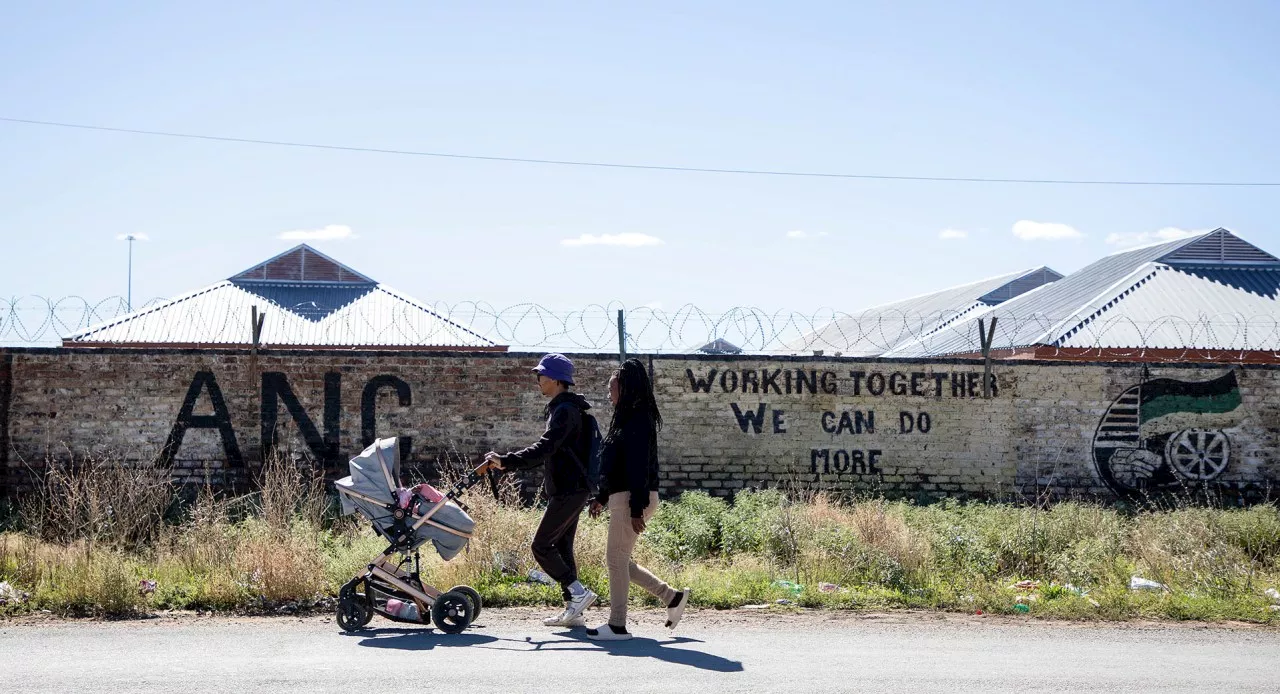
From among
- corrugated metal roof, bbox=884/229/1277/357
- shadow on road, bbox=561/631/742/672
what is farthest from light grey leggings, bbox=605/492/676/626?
corrugated metal roof, bbox=884/229/1277/357

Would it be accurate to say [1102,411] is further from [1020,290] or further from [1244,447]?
[1020,290]

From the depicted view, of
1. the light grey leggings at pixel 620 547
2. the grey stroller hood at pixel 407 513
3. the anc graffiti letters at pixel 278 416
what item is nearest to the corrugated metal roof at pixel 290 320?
the anc graffiti letters at pixel 278 416

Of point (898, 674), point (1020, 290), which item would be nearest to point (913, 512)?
point (898, 674)

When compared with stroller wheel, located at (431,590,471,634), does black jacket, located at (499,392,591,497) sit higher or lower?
higher

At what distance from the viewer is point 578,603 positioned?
7.11 metres

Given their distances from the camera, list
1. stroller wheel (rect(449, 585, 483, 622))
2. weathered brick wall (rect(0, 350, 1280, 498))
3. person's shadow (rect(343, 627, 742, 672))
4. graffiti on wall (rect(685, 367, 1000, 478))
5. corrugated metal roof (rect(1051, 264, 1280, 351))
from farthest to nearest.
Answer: corrugated metal roof (rect(1051, 264, 1280, 351)), graffiti on wall (rect(685, 367, 1000, 478)), weathered brick wall (rect(0, 350, 1280, 498)), stroller wheel (rect(449, 585, 483, 622)), person's shadow (rect(343, 627, 742, 672))

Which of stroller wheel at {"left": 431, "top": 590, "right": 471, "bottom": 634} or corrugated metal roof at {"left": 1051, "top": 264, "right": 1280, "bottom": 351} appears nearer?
stroller wheel at {"left": 431, "top": 590, "right": 471, "bottom": 634}

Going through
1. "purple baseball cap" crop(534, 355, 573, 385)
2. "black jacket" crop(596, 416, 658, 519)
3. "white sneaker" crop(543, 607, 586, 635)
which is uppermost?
"purple baseball cap" crop(534, 355, 573, 385)

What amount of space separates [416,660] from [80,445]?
8236 millimetres

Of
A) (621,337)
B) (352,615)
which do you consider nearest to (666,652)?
(352,615)

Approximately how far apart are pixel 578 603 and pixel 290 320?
22.6 meters

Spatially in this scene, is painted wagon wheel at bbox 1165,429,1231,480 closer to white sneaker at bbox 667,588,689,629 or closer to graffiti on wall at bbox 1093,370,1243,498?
graffiti on wall at bbox 1093,370,1243,498

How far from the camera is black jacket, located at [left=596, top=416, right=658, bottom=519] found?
263 inches

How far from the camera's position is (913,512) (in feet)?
39.0
